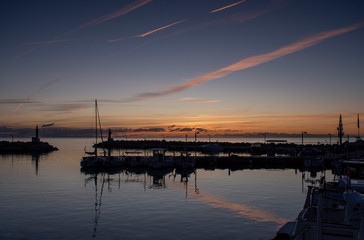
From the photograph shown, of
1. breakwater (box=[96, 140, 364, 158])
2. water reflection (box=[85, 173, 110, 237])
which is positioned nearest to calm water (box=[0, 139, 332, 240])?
water reflection (box=[85, 173, 110, 237])

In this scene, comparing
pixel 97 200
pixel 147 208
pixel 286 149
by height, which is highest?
pixel 286 149

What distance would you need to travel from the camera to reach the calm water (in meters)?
21.2

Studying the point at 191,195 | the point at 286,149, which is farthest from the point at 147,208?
the point at 286,149

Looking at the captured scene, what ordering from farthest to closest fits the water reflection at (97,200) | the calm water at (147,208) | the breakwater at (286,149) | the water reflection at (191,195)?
the breakwater at (286,149)
the water reflection at (191,195)
the water reflection at (97,200)
the calm water at (147,208)

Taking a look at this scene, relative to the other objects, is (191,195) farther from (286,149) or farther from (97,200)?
(286,149)

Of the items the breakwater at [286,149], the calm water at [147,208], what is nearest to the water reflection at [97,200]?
the calm water at [147,208]

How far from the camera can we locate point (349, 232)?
527 inches

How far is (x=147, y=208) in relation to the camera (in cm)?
2789

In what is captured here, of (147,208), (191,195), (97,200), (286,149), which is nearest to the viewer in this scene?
(147,208)

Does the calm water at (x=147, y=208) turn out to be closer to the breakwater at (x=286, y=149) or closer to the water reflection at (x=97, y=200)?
the water reflection at (x=97, y=200)

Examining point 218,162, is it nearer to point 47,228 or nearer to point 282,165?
point 282,165

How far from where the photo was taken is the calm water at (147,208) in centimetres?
2120

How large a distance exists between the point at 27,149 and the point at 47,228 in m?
116

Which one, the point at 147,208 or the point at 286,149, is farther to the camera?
the point at 286,149
